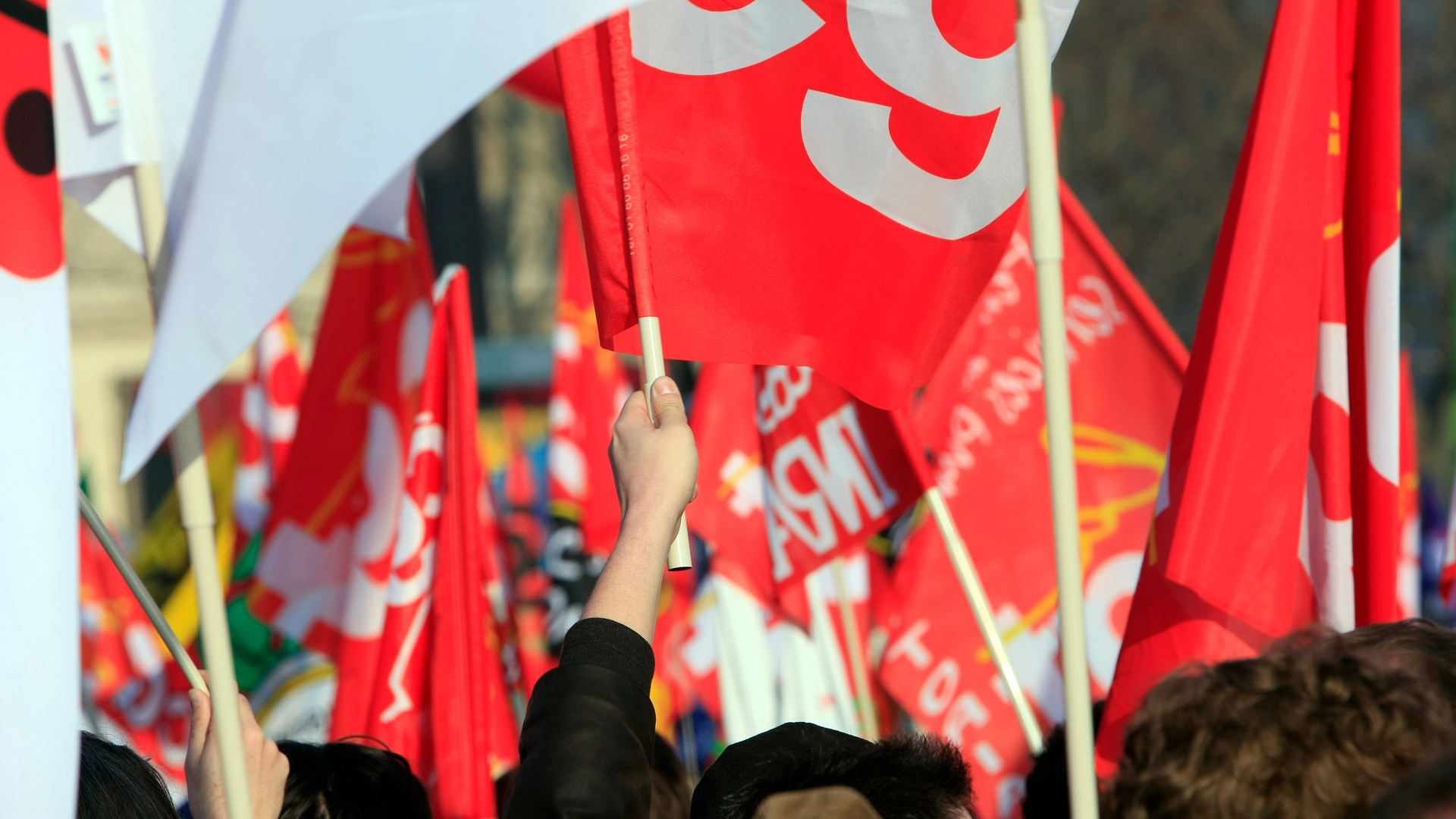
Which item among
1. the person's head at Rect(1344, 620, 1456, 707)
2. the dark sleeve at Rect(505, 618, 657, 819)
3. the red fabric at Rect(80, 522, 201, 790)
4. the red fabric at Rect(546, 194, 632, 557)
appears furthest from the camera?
the red fabric at Rect(546, 194, 632, 557)

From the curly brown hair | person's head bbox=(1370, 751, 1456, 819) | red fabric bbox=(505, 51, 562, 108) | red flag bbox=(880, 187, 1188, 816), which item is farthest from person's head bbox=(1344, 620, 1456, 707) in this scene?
red fabric bbox=(505, 51, 562, 108)

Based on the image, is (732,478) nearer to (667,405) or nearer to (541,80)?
(541,80)

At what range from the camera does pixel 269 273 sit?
1191 mm

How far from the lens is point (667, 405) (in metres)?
1.32

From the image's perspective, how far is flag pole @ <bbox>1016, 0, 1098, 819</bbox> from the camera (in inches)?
51.6

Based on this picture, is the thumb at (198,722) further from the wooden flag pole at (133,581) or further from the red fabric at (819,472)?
the red fabric at (819,472)

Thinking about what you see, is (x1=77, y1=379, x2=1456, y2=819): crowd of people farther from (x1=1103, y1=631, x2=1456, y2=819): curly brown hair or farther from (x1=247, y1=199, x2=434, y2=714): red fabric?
(x1=247, y1=199, x2=434, y2=714): red fabric

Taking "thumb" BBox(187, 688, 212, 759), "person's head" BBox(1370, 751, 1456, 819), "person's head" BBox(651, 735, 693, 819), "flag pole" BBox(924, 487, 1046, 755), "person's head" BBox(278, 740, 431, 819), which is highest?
"person's head" BBox(1370, 751, 1456, 819)

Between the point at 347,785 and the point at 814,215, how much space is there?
1095mm

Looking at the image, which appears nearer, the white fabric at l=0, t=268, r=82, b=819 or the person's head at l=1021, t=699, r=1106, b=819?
the white fabric at l=0, t=268, r=82, b=819

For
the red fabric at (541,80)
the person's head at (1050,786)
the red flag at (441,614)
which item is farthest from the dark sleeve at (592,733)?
the red fabric at (541,80)

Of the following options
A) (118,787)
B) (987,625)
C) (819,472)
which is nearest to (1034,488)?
(819,472)

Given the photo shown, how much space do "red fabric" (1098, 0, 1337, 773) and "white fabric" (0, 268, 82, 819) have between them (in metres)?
1.40

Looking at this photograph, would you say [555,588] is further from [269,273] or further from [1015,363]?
[269,273]
